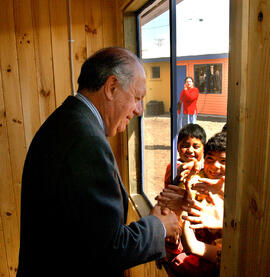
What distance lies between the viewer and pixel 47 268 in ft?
2.74

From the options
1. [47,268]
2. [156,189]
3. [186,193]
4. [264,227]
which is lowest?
[156,189]

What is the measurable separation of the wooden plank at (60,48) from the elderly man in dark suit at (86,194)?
105 cm

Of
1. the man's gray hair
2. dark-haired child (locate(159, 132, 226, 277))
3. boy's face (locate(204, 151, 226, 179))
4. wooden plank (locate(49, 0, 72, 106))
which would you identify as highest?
wooden plank (locate(49, 0, 72, 106))

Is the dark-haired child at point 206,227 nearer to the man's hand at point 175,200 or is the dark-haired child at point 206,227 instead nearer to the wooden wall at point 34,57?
the man's hand at point 175,200

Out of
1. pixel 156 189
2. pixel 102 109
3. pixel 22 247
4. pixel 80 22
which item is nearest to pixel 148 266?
pixel 22 247

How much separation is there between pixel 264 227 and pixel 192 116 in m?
4.17

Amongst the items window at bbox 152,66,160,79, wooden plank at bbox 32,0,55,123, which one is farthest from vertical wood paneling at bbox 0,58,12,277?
window at bbox 152,66,160,79

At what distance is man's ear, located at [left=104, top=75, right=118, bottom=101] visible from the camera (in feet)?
2.90

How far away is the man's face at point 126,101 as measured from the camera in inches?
36.2

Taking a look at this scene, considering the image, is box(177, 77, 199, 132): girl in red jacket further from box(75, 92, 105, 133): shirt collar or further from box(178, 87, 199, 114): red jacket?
box(75, 92, 105, 133): shirt collar

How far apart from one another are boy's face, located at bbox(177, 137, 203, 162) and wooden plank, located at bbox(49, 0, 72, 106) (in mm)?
956

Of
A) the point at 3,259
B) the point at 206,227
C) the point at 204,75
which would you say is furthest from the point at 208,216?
the point at 204,75

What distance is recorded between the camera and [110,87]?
0.89m

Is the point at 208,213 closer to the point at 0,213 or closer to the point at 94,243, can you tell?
the point at 94,243
